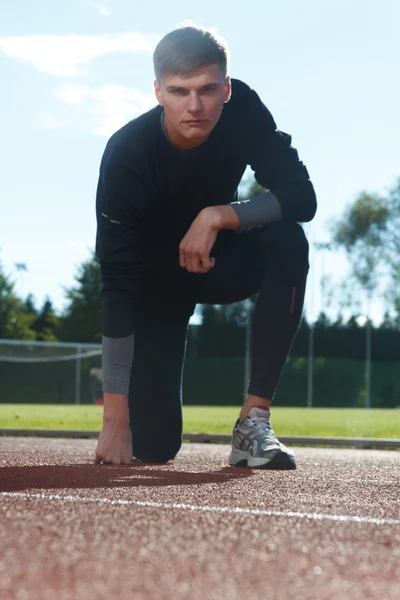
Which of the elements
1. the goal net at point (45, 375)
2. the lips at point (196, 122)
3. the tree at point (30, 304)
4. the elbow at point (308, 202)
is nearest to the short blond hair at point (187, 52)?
the lips at point (196, 122)

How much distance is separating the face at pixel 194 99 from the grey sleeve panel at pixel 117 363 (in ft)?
2.63

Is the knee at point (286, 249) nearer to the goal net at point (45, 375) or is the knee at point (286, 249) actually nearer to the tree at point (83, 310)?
the goal net at point (45, 375)

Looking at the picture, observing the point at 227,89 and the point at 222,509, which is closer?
the point at 222,509

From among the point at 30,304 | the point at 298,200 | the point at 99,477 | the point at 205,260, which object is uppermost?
the point at 30,304

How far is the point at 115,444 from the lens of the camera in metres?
3.42

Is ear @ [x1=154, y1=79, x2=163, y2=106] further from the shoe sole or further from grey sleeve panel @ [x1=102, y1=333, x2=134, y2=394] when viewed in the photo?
the shoe sole

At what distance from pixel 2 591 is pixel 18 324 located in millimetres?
51000

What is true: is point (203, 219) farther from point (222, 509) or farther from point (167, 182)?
point (222, 509)

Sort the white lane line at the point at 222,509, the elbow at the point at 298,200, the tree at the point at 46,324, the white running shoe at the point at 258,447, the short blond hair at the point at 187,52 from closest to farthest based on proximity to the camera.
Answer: the white lane line at the point at 222,509 < the short blond hair at the point at 187,52 < the white running shoe at the point at 258,447 < the elbow at the point at 298,200 < the tree at the point at 46,324

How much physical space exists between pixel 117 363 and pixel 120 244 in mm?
440

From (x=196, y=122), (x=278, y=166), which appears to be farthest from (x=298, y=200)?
(x=196, y=122)

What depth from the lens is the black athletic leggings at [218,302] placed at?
3.62 metres

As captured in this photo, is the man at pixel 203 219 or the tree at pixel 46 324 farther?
the tree at pixel 46 324

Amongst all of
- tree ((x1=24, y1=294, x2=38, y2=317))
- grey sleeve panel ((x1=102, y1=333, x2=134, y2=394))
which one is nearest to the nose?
grey sleeve panel ((x1=102, y1=333, x2=134, y2=394))
